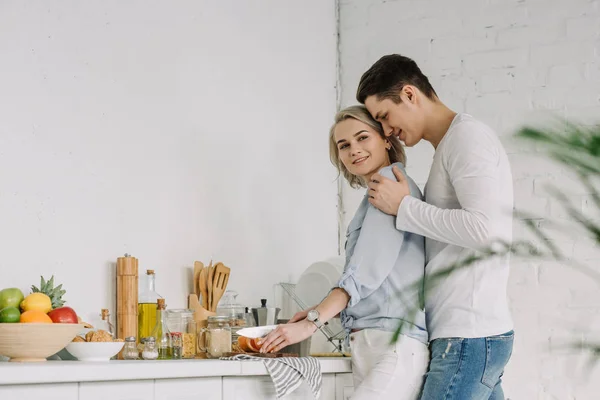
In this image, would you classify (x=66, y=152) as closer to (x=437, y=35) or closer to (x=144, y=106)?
(x=144, y=106)

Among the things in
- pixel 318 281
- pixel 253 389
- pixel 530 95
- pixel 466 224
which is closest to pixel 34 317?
pixel 253 389

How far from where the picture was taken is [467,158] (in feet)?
6.30

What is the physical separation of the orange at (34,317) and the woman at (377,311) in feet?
1.94

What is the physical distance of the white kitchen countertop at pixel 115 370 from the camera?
1541 millimetres

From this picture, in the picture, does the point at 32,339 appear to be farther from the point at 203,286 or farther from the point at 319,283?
the point at 319,283

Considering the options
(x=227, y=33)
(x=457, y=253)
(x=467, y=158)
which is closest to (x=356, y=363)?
(x=457, y=253)

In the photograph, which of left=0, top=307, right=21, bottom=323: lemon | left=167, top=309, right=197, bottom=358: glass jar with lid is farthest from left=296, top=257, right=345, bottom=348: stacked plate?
left=0, top=307, right=21, bottom=323: lemon

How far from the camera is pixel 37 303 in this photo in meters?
1.84

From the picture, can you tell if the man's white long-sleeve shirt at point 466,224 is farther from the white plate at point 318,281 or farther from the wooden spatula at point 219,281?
the wooden spatula at point 219,281

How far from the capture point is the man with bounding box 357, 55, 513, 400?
1.89 meters

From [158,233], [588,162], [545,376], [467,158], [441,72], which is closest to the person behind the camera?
[588,162]

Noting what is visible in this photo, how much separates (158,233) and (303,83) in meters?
1.10

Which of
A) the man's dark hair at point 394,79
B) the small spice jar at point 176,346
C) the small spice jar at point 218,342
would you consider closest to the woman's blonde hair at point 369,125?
the man's dark hair at point 394,79

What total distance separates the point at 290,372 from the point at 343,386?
300 millimetres
